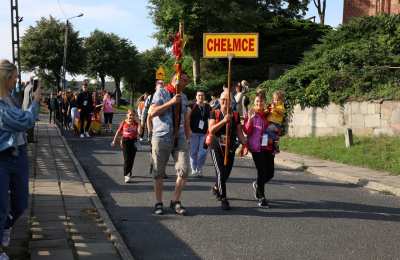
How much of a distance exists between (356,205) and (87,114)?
14176mm

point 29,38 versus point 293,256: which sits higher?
point 29,38

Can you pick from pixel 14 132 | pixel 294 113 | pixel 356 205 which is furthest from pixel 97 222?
pixel 294 113

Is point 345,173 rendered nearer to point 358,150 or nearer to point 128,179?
point 358,150

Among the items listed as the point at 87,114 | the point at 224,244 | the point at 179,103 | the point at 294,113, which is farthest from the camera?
the point at 87,114

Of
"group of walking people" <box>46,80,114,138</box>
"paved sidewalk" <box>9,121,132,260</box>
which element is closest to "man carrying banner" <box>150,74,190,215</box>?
"paved sidewalk" <box>9,121,132,260</box>

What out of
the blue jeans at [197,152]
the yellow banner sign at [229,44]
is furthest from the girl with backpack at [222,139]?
the yellow banner sign at [229,44]

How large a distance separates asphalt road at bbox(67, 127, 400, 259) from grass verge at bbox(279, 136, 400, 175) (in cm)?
240

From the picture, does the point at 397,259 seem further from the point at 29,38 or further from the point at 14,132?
the point at 29,38

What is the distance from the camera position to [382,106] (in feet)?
55.1

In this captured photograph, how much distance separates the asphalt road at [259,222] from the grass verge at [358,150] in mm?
2397

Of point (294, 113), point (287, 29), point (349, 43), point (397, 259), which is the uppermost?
point (287, 29)

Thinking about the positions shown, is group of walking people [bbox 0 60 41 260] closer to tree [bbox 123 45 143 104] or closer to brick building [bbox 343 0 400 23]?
brick building [bbox 343 0 400 23]

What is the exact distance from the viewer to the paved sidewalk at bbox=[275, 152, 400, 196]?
36.7ft

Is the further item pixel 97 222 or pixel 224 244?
pixel 97 222
